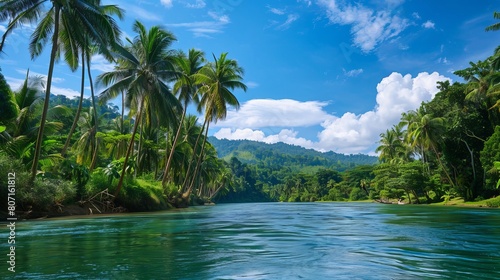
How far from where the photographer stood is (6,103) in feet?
59.9

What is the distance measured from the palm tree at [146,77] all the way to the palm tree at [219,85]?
6.96 m

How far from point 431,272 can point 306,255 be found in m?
2.16

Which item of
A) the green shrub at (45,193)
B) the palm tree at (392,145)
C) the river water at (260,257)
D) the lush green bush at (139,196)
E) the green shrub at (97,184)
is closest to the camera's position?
the river water at (260,257)

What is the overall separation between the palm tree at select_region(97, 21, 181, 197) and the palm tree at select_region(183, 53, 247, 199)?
22.8ft

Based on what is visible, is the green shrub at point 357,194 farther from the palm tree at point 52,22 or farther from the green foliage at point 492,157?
the palm tree at point 52,22

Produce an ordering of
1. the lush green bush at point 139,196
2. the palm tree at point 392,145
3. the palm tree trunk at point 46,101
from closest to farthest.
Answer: the palm tree trunk at point 46,101 < the lush green bush at point 139,196 < the palm tree at point 392,145

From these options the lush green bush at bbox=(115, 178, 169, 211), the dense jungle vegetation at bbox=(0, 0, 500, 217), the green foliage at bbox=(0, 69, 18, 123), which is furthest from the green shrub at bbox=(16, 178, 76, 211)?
the lush green bush at bbox=(115, 178, 169, 211)

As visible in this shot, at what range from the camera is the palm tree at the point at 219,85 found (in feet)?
121

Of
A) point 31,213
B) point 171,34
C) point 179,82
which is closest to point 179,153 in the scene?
point 179,82

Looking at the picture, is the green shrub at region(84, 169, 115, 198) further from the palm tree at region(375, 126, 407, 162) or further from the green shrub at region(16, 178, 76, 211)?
the palm tree at region(375, 126, 407, 162)

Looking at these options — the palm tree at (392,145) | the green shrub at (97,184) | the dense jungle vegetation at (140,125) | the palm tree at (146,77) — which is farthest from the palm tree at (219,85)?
the palm tree at (392,145)

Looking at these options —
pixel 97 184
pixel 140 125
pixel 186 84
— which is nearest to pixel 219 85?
pixel 186 84

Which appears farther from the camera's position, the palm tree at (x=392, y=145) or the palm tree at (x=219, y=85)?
the palm tree at (x=392, y=145)

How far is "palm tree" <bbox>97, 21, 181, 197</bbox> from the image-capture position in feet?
89.5
